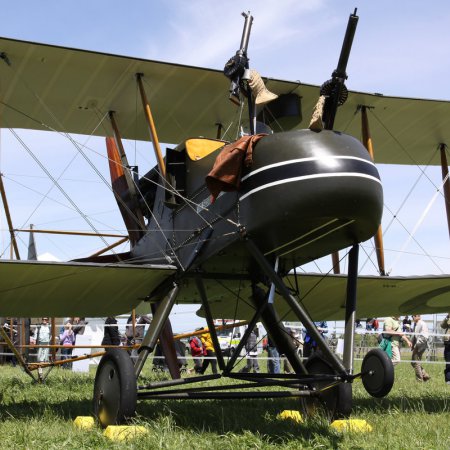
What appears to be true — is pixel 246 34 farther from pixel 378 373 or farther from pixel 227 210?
pixel 378 373

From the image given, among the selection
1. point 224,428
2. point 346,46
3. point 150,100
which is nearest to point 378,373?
point 224,428

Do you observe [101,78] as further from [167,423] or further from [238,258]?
[167,423]

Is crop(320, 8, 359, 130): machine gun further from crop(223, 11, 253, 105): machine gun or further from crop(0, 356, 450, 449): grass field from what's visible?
crop(0, 356, 450, 449): grass field

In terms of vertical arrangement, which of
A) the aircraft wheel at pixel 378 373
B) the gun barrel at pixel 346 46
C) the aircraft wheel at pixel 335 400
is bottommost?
the aircraft wheel at pixel 335 400

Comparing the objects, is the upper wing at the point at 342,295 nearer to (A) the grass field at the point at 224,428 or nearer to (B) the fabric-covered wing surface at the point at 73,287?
(B) the fabric-covered wing surface at the point at 73,287

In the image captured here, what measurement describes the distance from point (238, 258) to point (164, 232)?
A: 1428 mm

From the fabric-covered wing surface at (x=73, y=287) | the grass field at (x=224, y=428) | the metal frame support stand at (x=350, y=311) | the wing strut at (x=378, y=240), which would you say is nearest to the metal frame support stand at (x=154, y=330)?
the fabric-covered wing surface at (x=73, y=287)

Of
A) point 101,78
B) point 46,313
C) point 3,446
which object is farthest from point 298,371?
point 101,78

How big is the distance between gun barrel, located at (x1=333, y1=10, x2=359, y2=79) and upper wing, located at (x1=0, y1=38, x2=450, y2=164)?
83.6 inches

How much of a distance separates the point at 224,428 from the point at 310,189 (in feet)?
7.39

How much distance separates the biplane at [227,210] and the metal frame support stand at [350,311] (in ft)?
0.04

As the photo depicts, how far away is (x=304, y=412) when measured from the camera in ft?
21.5

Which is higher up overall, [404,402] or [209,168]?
[209,168]

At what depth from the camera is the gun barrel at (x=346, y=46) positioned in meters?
4.84
